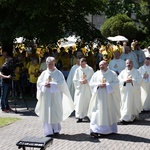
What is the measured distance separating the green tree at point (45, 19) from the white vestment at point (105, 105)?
520cm

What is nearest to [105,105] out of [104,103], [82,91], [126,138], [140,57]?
[104,103]

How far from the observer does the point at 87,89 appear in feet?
41.7

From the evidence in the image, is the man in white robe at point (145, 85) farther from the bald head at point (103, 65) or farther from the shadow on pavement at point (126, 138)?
the bald head at point (103, 65)

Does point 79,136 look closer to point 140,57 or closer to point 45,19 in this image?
point 45,19

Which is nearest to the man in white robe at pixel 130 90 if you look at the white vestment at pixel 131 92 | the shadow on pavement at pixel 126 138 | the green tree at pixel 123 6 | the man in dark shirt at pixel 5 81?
the white vestment at pixel 131 92

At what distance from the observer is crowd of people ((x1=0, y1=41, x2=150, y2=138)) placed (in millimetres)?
10516

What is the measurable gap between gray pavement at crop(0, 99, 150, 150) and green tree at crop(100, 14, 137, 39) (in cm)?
2454

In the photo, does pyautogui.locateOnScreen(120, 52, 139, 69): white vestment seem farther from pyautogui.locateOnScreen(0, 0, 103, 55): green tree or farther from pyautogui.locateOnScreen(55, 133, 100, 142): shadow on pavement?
pyautogui.locateOnScreen(55, 133, 100, 142): shadow on pavement

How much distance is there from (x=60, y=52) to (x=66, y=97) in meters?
7.35

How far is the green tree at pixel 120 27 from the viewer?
1468 inches

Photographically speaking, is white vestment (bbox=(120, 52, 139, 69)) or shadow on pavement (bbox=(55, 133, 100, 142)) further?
white vestment (bbox=(120, 52, 139, 69))

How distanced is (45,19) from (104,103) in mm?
6334

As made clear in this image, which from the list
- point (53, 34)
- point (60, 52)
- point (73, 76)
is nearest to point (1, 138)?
point (73, 76)

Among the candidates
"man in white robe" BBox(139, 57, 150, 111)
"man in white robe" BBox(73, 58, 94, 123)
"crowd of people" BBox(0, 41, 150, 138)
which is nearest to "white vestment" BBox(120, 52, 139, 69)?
"crowd of people" BBox(0, 41, 150, 138)
